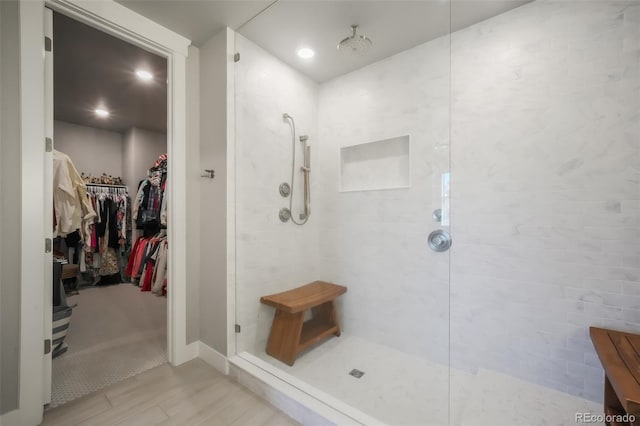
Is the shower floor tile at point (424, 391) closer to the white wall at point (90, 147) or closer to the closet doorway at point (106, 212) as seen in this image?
the closet doorway at point (106, 212)

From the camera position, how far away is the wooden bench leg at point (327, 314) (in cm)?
239

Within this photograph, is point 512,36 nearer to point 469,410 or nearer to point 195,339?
point 469,410

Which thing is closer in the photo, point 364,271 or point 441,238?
point 441,238

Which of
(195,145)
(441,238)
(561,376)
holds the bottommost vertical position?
(561,376)

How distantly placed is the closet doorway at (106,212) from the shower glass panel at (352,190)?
855 mm

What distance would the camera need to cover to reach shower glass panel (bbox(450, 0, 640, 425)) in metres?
1.48

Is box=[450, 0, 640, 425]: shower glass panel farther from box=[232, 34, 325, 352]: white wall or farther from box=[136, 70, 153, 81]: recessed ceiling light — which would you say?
box=[136, 70, 153, 81]: recessed ceiling light

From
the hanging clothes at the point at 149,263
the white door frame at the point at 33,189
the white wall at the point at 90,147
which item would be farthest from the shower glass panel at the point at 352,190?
the white wall at the point at 90,147

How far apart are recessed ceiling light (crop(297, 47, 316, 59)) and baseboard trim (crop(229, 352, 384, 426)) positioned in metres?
2.42

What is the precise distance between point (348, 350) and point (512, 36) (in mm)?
2573

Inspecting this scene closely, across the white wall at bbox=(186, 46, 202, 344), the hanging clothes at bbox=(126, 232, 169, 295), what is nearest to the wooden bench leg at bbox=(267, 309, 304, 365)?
the white wall at bbox=(186, 46, 202, 344)

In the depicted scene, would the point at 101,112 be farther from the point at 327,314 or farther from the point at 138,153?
the point at 327,314

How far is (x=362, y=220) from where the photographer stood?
7.93ft

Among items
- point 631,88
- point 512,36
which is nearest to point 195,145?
point 512,36
